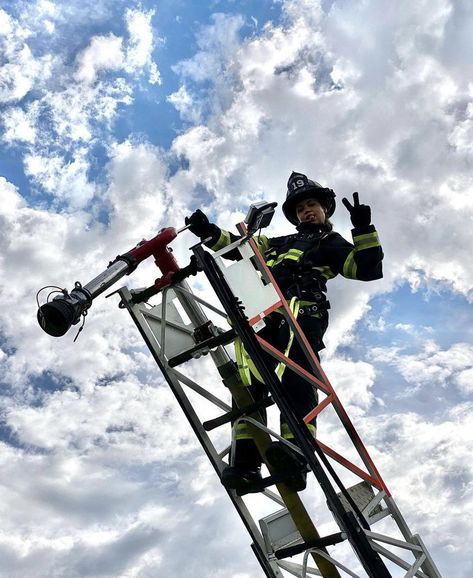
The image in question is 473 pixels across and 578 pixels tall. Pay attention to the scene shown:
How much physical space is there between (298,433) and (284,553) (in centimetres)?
161

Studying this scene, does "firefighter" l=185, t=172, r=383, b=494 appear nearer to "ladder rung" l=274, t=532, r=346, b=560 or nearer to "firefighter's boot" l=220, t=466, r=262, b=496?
"firefighter's boot" l=220, t=466, r=262, b=496

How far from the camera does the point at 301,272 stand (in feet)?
19.7

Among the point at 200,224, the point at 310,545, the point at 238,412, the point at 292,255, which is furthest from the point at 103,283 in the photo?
the point at 310,545

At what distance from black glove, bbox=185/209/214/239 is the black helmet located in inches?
42.4

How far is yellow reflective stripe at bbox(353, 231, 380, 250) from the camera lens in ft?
18.6

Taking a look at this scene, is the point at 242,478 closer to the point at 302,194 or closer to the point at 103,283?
the point at 103,283

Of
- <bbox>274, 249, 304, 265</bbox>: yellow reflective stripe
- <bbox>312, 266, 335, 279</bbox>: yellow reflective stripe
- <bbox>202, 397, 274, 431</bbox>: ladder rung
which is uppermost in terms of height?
<bbox>274, 249, 304, 265</bbox>: yellow reflective stripe

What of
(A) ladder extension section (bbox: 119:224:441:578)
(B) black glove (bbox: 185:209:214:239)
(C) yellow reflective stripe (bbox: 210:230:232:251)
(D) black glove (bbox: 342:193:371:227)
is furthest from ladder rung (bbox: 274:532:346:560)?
(B) black glove (bbox: 185:209:214:239)

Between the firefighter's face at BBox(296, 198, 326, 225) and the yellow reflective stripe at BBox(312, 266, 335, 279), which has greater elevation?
the firefighter's face at BBox(296, 198, 326, 225)

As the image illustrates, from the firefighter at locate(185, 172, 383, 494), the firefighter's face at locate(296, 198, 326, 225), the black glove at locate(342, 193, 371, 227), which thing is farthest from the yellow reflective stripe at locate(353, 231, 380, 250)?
the firefighter's face at locate(296, 198, 326, 225)

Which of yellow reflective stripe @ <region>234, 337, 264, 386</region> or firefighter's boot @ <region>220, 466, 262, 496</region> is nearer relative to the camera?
firefighter's boot @ <region>220, 466, 262, 496</region>

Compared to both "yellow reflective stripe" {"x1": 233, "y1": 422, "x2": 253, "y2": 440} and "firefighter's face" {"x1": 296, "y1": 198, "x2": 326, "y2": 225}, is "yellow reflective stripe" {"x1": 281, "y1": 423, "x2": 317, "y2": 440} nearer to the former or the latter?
"yellow reflective stripe" {"x1": 233, "y1": 422, "x2": 253, "y2": 440}

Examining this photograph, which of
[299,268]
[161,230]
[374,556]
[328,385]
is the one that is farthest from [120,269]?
[374,556]

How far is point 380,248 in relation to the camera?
5754 mm
